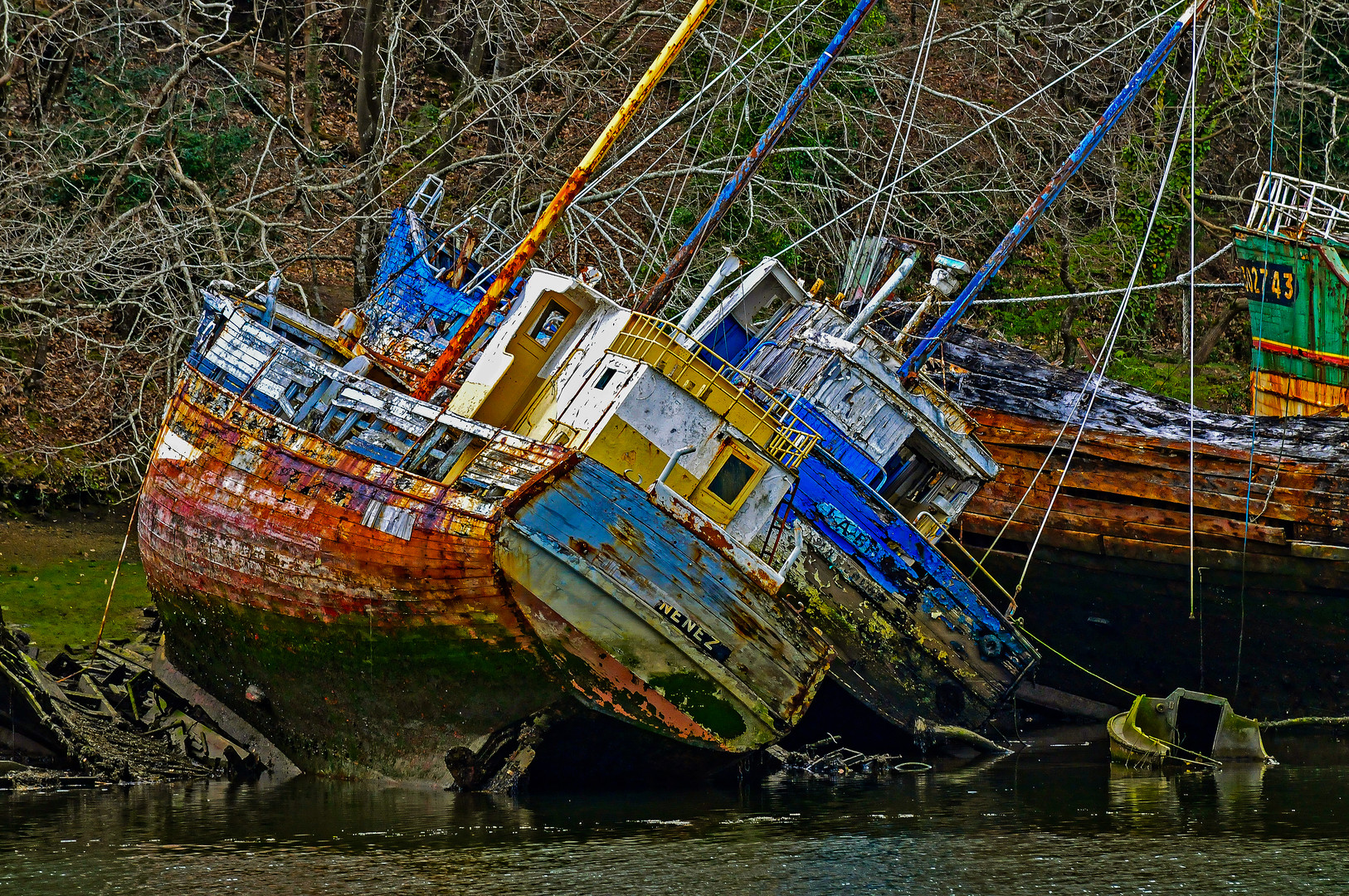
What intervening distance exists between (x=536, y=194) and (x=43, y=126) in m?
7.09

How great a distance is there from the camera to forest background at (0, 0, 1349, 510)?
1995 centimetres

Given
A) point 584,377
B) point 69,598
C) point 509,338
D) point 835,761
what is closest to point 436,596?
point 584,377

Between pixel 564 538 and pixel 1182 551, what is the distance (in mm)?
8221

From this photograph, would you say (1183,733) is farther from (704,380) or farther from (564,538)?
(564,538)

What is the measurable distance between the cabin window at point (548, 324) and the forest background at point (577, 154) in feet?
15.1

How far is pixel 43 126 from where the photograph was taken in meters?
20.5

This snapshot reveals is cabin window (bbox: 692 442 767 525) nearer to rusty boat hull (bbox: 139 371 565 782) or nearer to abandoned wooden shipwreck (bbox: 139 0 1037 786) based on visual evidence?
abandoned wooden shipwreck (bbox: 139 0 1037 786)

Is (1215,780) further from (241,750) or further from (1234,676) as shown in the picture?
(241,750)

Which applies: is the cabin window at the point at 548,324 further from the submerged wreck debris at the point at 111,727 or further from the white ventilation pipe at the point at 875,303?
the submerged wreck debris at the point at 111,727

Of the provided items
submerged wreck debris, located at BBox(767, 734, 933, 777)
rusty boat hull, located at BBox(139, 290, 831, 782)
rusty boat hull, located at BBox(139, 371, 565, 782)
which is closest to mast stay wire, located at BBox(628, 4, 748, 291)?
rusty boat hull, located at BBox(139, 290, 831, 782)

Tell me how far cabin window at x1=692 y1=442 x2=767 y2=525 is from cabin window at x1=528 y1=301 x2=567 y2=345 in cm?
233

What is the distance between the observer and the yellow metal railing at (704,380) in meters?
13.1

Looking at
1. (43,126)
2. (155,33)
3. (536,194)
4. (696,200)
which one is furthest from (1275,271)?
(155,33)

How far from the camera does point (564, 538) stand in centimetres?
1159
